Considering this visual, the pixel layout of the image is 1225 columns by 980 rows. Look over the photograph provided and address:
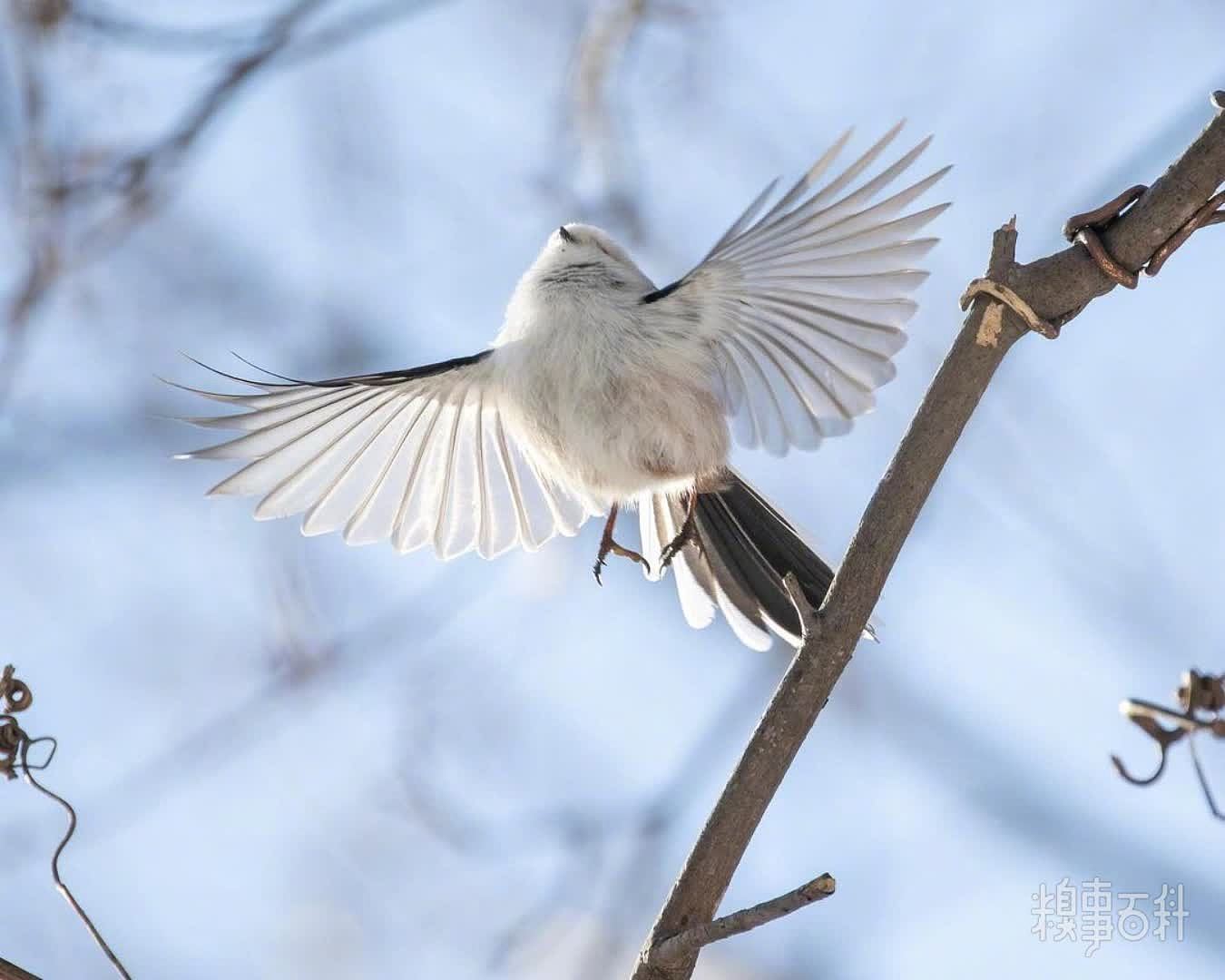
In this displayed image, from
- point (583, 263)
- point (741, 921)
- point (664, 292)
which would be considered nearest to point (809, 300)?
point (664, 292)

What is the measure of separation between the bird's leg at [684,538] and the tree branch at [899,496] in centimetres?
69

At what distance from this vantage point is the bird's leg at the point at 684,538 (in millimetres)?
1916

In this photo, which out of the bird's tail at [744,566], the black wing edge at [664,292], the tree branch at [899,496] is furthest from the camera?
the bird's tail at [744,566]

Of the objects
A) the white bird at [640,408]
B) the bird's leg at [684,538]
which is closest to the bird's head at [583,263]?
the white bird at [640,408]

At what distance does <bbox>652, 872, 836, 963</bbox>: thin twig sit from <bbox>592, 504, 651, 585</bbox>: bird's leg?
77cm

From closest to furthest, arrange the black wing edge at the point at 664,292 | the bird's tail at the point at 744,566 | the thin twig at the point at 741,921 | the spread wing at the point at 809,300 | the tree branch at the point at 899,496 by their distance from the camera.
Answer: the thin twig at the point at 741,921 → the tree branch at the point at 899,496 → the spread wing at the point at 809,300 → the black wing edge at the point at 664,292 → the bird's tail at the point at 744,566

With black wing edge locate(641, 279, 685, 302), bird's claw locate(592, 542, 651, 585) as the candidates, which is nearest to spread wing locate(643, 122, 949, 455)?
black wing edge locate(641, 279, 685, 302)

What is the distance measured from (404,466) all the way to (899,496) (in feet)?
3.56

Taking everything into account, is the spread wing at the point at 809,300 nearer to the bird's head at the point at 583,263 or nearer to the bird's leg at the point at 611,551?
the bird's head at the point at 583,263

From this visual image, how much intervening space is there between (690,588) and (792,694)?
2.62 feet

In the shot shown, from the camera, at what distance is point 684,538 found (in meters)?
1.93

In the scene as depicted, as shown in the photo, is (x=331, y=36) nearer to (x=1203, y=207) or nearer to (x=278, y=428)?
(x=278, y=428)

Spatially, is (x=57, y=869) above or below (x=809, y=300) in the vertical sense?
below

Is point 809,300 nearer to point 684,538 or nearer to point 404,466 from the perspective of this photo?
point 684,538
